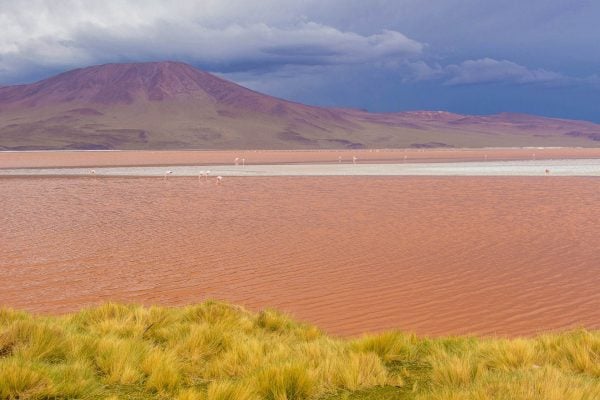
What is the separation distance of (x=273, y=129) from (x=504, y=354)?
175 metres

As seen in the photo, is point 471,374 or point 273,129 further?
point 273,129

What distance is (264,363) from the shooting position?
Result: 544cm

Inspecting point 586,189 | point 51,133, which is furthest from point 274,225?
point 51,133

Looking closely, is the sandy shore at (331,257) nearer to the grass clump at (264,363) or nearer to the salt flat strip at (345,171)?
the grass clump at (264,363)

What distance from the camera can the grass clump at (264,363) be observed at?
459 centimetres

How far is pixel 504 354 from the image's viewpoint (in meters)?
5.69

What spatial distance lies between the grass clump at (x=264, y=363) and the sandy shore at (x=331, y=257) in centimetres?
191

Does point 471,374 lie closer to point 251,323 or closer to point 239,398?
point 239,398

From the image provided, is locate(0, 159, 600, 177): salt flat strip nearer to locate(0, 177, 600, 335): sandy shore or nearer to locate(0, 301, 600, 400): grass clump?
locate(0, 177, 600, 335): sandy shore

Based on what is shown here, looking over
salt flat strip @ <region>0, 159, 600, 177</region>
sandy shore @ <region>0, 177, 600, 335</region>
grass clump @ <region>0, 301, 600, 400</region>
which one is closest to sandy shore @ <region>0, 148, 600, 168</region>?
salt flat strip @ <region>0, 159, 600, 177</region>

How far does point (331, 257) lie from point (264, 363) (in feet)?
23.8

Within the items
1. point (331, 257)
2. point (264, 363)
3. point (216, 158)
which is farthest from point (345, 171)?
point (264, 363)

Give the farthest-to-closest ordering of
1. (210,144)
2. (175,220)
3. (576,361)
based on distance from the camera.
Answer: (210,144), (175,220), (576,361)

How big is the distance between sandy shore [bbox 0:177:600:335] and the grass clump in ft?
6.25
